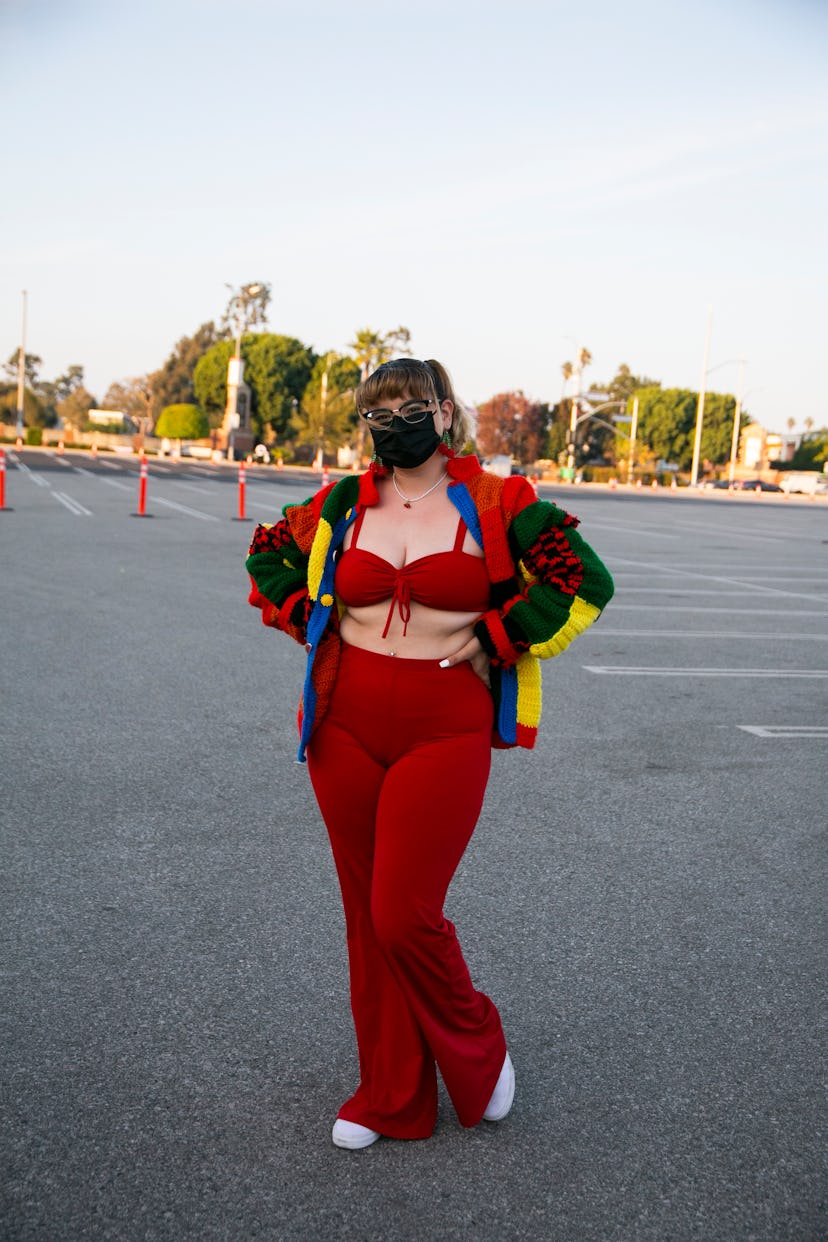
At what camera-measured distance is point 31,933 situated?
397 cm

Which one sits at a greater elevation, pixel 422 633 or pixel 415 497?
pixel 415 497

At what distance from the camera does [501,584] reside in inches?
114

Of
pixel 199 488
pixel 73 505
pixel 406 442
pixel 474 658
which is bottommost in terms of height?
pixel 73 505

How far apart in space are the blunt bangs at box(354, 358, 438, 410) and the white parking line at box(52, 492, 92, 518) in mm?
19235

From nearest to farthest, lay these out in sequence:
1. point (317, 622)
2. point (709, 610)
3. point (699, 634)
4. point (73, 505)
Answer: point (317, 622) < point (699, 634) < point (709, 610) < point (73, 505)

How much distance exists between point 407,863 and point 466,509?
857 millimetres

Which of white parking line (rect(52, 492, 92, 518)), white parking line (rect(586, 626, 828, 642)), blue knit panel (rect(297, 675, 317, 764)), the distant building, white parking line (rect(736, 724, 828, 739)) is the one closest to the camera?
blue knit panel (rect(297, 675, 317, 764))

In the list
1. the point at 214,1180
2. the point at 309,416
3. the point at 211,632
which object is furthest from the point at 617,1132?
the point at 309,416

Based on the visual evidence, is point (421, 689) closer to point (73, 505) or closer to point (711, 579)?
point (711, 579)

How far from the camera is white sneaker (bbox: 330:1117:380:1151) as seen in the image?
2826 mm

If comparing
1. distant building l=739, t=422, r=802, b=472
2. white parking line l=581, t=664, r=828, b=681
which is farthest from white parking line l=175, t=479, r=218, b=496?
distant building l=739, t=422, r=802, b=472

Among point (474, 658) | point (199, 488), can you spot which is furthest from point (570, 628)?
point (199, 488)

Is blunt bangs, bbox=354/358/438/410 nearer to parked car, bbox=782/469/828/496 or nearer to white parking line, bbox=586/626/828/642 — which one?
white parking line, bbox=586/626/828/642

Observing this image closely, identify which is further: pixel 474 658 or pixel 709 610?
pixel 709 610
